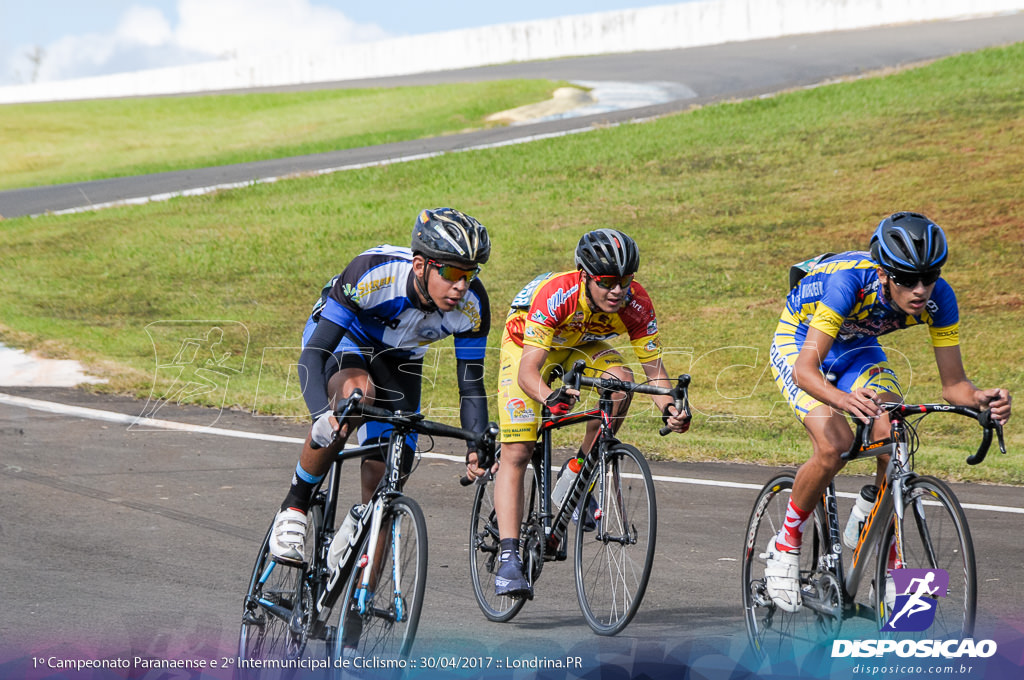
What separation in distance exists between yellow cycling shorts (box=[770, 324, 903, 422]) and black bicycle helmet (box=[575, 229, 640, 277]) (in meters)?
0.91

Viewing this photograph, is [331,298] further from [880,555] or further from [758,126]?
[758,126]

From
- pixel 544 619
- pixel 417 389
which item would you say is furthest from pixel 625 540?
pixel 417 389

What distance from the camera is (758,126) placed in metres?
23.7

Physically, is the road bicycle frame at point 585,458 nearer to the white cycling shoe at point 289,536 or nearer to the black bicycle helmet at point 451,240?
the black bicycle helmet at point 451,240

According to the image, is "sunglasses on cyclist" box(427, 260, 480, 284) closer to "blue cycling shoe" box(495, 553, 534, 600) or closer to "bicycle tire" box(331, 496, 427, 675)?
"bicycle tire" box(331, 496, 427, 675)

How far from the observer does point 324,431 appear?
15.5 feet

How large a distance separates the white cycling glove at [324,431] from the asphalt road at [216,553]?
4.25ft

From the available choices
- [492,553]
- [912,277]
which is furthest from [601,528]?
[912,277]

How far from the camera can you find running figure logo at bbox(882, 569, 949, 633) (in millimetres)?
4438

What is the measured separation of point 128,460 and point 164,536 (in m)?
2.08

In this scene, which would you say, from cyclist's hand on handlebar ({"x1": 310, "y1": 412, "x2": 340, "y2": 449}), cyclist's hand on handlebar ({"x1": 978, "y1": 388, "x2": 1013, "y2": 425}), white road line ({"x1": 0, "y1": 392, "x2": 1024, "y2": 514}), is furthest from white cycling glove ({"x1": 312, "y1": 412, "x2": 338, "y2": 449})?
white road line ({"x1": 0, "y1": 392, "x2": 1024, "y2": 514})

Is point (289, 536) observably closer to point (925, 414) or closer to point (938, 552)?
point (938, 552)

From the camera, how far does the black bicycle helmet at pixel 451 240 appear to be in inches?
194

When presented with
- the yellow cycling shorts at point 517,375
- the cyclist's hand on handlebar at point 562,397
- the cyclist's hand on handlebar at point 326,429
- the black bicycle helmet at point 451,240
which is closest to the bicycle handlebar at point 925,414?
the cyclist's hand on handlebar at point 562,397
